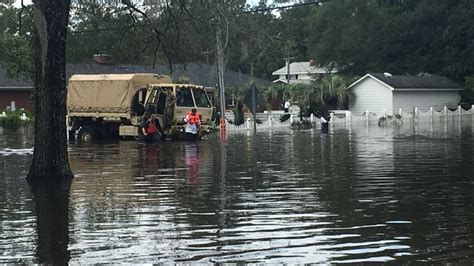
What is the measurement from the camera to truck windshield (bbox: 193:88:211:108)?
33.7 meters

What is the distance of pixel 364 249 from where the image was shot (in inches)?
330

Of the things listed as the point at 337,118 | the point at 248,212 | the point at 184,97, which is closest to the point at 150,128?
the point at 184,97

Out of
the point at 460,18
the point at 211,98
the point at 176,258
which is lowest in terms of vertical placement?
the point at 176,258

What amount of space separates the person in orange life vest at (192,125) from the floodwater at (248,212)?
10710 millimetres

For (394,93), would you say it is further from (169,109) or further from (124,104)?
(124,104)

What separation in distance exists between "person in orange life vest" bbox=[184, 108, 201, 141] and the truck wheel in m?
5.38

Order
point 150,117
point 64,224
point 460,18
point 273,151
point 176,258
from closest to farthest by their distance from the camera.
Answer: point 176,258 → point 64,224 → point 273,151 → point 150,117 → point 460,18

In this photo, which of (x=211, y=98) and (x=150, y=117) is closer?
(x=150, y=117)

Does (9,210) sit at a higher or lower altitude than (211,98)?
lower

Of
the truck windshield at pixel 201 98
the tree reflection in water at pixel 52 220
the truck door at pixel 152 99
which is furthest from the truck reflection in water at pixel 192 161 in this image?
the truck windshield at pixel 201 98

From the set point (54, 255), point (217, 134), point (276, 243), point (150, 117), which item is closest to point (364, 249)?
point (276, 243)

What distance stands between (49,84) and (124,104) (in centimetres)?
1826

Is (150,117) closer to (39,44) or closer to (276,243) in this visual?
(39,44)

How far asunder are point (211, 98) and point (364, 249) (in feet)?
87.3
